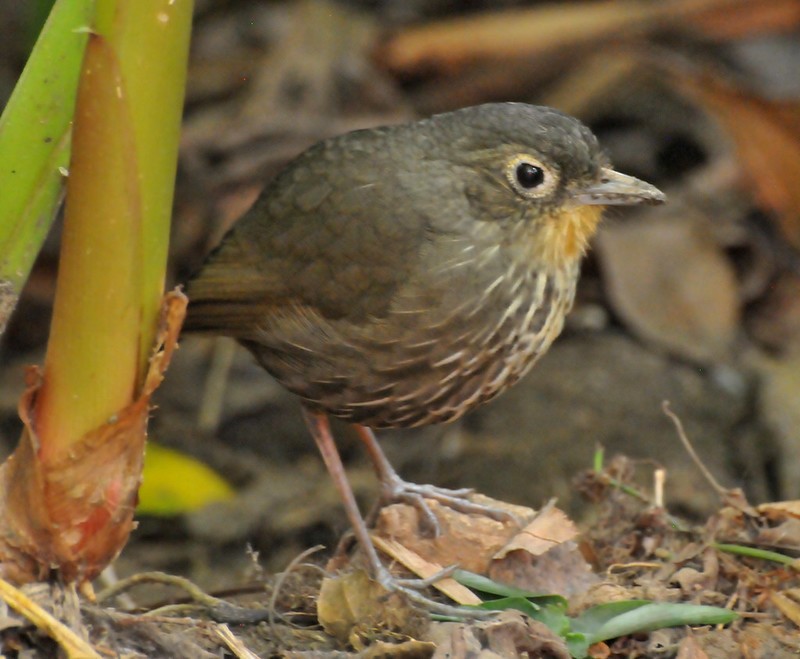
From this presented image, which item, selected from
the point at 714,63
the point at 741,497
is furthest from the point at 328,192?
the point at 714,63

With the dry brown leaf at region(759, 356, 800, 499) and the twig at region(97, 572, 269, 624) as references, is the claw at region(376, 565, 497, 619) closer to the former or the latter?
the twig at region(97, 572, 269, 624)

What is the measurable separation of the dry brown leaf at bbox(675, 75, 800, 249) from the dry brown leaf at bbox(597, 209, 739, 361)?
356 mm

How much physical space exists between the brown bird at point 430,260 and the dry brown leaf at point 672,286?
96.7 inches

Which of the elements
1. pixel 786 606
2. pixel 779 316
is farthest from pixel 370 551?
pixel 779 316

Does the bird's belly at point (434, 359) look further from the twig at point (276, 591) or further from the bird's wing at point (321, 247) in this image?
the twig at point (276, 591)

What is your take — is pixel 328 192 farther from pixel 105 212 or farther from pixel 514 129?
pixel 105 212

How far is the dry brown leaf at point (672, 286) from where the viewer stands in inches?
233

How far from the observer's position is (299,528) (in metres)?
5.26

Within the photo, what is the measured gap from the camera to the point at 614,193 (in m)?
3.42

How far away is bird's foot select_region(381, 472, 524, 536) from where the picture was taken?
3.56 m

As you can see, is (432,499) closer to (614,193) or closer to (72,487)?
(614,193)

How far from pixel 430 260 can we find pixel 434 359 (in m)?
0.25

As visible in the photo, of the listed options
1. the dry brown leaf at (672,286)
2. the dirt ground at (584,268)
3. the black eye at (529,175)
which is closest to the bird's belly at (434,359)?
the black eye at (529,175)

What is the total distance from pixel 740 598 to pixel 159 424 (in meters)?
3.08
